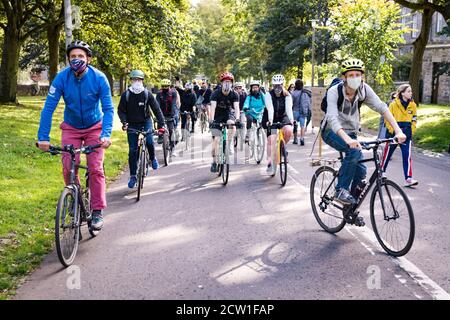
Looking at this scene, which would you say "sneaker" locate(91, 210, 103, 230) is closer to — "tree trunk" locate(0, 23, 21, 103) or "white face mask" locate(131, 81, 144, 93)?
"white face mask" locate(131, 81, 144, 93)

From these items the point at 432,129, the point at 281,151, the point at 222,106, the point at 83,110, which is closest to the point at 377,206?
the point at 83,110

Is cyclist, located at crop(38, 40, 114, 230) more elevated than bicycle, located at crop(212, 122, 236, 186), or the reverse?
cyclist, located at crop(38, 40, 114, 230)

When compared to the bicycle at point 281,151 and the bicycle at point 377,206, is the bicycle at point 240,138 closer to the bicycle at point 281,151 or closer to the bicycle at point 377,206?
the bicycle at point 281,151

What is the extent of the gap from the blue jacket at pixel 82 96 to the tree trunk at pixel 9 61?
20859 millimetres

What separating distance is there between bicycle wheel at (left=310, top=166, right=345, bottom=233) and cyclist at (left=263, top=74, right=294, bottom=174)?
3270 mm

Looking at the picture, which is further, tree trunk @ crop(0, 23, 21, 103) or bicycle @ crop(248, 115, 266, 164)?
tree trunk @ crop(0, 23, 21, 103)

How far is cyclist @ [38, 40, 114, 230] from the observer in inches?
232

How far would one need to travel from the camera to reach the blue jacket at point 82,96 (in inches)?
236

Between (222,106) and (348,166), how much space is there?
17.3ft

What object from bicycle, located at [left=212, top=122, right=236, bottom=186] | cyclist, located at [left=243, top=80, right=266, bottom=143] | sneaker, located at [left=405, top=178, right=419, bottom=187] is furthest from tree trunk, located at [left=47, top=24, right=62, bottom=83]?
sneaker, located at [left=405, top=178, right=419, bottom=187]

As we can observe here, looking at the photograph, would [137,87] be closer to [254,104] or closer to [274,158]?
[274,158]

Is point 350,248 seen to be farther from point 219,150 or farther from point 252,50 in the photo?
point 252,50

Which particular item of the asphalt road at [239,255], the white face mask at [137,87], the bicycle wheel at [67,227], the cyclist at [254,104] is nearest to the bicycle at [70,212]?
the bicycle wheel at [67,227]

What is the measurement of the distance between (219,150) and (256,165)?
2.62 m
